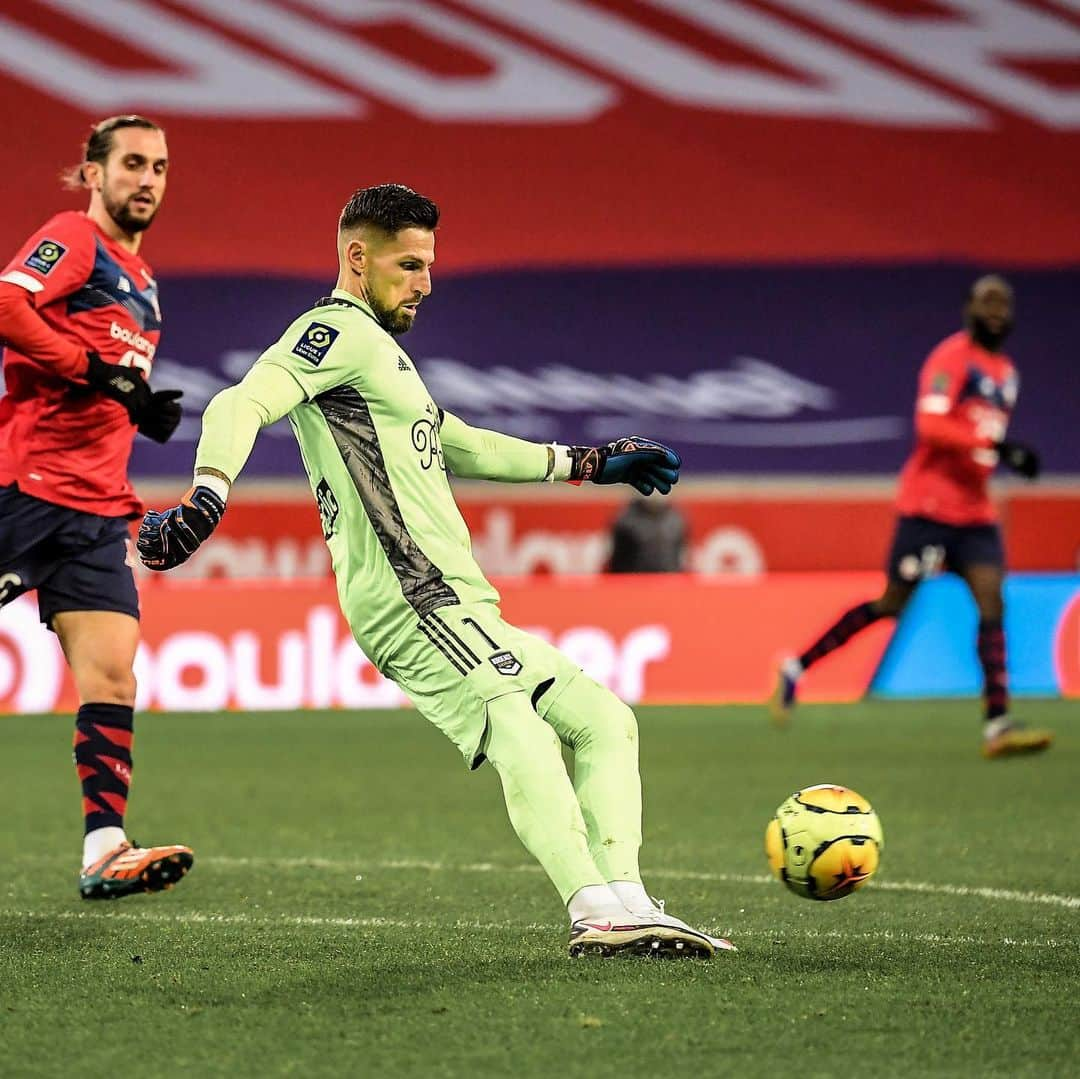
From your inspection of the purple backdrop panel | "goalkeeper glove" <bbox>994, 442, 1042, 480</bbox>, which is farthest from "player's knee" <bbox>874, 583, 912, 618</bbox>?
the purple backdrop panel

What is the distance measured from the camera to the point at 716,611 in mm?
13172

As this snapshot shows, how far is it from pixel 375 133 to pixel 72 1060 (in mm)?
15697

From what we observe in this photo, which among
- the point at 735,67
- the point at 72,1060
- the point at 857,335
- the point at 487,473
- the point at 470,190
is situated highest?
the point at 735,67

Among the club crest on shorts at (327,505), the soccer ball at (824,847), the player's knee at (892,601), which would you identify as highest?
the club crest on shorts at (327,505)

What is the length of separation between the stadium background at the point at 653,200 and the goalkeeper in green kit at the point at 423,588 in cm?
1276

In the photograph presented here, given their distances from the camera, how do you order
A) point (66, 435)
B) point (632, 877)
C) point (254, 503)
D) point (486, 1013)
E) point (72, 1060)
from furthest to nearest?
point (254, 503) → point (66, 435) → point (632, 877) → point (486, 1013) → point (72, 1060)

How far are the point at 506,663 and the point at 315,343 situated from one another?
825mm

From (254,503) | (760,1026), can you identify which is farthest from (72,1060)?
(254,503)

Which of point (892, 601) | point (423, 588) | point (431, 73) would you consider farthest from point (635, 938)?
point (431, 73)

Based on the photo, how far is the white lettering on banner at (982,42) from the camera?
18922 millimetres

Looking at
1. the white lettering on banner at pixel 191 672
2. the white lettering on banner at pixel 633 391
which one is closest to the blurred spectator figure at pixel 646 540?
the white lettering on banner at pixel 633 391

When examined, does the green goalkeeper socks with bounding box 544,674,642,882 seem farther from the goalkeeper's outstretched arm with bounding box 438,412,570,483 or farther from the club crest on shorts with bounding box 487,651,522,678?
the goalkeeper's outstretched arm with bounding box 438,412,570,483

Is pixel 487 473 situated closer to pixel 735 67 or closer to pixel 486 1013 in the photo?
pixel 486 1013

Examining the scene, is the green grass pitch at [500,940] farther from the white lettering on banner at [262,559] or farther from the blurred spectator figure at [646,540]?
the white lettering on banner at [262,559]
